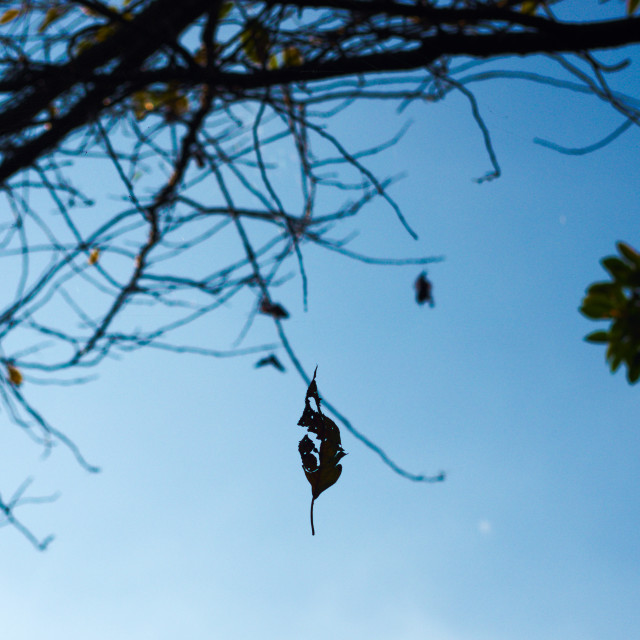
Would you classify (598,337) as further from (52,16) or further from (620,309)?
(52,16)

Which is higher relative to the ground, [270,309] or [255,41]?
[255,41]

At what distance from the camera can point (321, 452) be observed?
0.55 m

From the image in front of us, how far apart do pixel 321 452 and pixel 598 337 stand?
350mm

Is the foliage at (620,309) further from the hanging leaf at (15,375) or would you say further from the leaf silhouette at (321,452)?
the hanging leaf at (15,375)

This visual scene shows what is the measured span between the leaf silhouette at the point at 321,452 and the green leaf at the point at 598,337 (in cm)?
32

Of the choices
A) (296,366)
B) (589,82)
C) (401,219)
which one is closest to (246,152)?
(401,219)

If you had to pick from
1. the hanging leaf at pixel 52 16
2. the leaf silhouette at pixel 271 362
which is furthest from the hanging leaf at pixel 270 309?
the hanging leaf at pixel 52 16

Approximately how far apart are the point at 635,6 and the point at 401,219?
0.58 m

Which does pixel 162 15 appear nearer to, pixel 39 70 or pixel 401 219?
pixel 39 70

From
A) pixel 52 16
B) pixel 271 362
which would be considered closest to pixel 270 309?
pixel 271 362

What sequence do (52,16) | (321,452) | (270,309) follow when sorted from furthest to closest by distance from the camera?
(52,16), (270,309), (321,452)

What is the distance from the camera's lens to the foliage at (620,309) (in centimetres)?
60

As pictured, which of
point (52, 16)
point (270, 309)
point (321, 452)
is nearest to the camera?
point (321, 452)

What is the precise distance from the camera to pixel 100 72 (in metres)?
1.29
